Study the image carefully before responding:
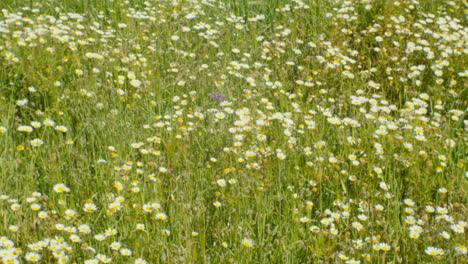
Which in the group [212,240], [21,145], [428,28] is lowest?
[212,240]

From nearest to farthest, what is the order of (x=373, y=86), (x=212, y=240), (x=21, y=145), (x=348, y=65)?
(x=212, y=240)
(x=21, y=145)
(x=373, y=86)
(x=348, y=65)

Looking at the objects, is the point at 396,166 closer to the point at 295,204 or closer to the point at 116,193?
the point at 295,204

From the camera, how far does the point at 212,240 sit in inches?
106

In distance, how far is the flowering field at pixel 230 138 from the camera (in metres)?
2.53

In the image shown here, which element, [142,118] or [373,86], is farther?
[373,86]

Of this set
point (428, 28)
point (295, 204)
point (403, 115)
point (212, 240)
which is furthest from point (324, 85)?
point (212, 240)

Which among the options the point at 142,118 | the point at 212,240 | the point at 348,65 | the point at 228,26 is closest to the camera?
the point at 212,240

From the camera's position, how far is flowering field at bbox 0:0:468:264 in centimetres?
253

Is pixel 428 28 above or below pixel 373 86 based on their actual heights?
above

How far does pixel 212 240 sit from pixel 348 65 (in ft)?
8.49

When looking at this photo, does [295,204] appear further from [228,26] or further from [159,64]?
[228,26]

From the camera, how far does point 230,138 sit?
3.40 metres

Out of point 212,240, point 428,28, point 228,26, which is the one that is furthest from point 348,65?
point 212,240

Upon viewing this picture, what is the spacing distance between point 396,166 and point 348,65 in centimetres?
172
